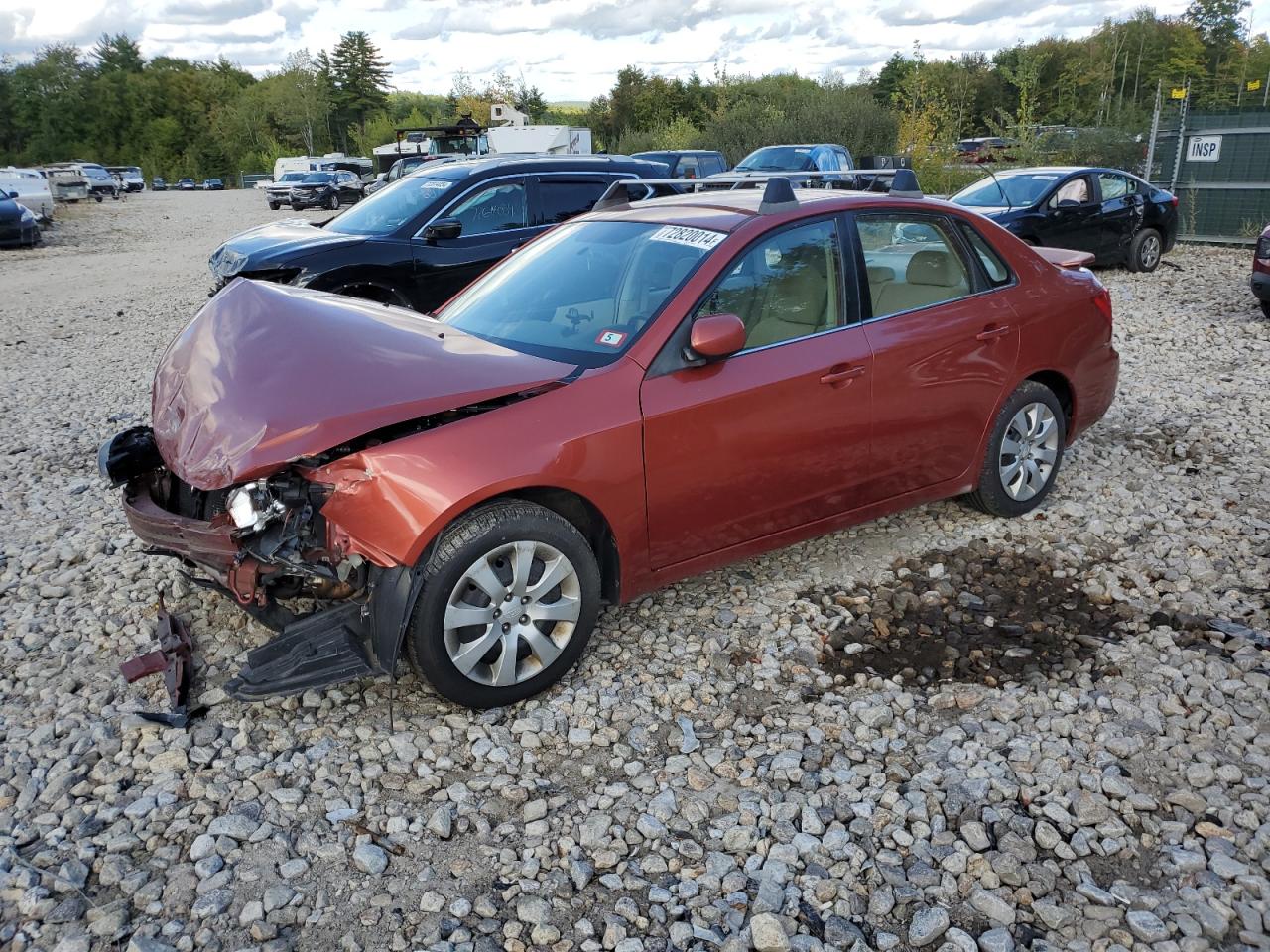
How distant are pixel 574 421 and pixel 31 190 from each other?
30.1 meters

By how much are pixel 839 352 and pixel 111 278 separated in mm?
17400

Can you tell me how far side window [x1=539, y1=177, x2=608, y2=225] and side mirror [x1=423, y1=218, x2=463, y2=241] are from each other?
95 cm

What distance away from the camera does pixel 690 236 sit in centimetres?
424

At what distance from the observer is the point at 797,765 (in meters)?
3.36

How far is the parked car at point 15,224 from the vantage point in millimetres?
22125

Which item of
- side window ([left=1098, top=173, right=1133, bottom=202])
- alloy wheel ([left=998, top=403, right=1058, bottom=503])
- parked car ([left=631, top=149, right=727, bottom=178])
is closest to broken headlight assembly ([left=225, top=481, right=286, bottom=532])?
alloy wheel ([left=998, top=403, right=1058, bottom=503])

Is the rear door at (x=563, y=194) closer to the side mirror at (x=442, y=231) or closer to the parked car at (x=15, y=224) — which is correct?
the side mirror at (x=442, y=231)

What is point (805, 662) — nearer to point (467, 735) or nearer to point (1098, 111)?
point (467, 735)

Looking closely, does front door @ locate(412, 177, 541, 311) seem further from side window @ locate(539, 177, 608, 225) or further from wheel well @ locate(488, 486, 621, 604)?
wheel well @ locate(488, 486, 621, 604)

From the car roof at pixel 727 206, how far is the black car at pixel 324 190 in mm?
34449

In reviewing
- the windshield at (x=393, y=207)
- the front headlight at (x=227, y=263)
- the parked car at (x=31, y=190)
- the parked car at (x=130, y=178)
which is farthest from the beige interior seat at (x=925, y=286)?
the parked car at (x=130, y=178)

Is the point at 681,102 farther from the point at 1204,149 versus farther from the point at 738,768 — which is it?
the point at 738,768

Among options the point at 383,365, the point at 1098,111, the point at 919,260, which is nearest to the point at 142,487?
the point at 383,365

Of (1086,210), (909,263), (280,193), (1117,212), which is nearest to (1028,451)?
(909,263)
